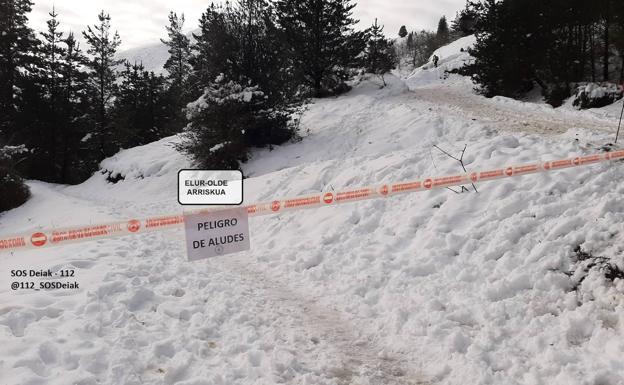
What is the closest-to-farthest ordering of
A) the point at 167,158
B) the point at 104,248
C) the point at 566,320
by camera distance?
the point at 566,320 → the point at 104,248 → the point at 167,158

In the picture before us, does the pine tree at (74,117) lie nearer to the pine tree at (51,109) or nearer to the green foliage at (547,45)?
the pine tree at (51,109)

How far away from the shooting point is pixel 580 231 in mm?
5598

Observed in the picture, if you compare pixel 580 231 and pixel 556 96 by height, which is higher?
pixel 556 96

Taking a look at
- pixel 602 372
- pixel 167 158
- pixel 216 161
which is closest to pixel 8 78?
pixel 167 158

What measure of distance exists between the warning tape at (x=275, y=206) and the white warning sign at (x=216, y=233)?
198 millimetres

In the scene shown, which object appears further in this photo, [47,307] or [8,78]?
[8,78]

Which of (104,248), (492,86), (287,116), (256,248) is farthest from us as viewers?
(492,86)

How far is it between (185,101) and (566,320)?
1848cm

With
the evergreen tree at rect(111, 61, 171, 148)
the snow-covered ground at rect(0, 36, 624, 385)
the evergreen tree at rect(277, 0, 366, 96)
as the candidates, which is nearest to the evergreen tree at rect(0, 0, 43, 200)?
the evergreen tree at rect(111, 61, 171, 148)

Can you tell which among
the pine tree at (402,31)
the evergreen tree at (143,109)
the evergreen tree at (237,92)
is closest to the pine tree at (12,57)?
the evergreen tree at (143,109)

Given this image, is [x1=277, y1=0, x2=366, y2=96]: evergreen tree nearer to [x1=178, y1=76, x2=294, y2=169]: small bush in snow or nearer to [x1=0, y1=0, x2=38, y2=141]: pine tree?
[x1=178, y1=76, x2=294, y2=169]: small bush in snow

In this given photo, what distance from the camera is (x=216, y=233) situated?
533 centimetres

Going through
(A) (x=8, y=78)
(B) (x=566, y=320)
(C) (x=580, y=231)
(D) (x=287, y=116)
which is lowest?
(B) (x=566, y=320)

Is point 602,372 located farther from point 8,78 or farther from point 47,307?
point 8,78
